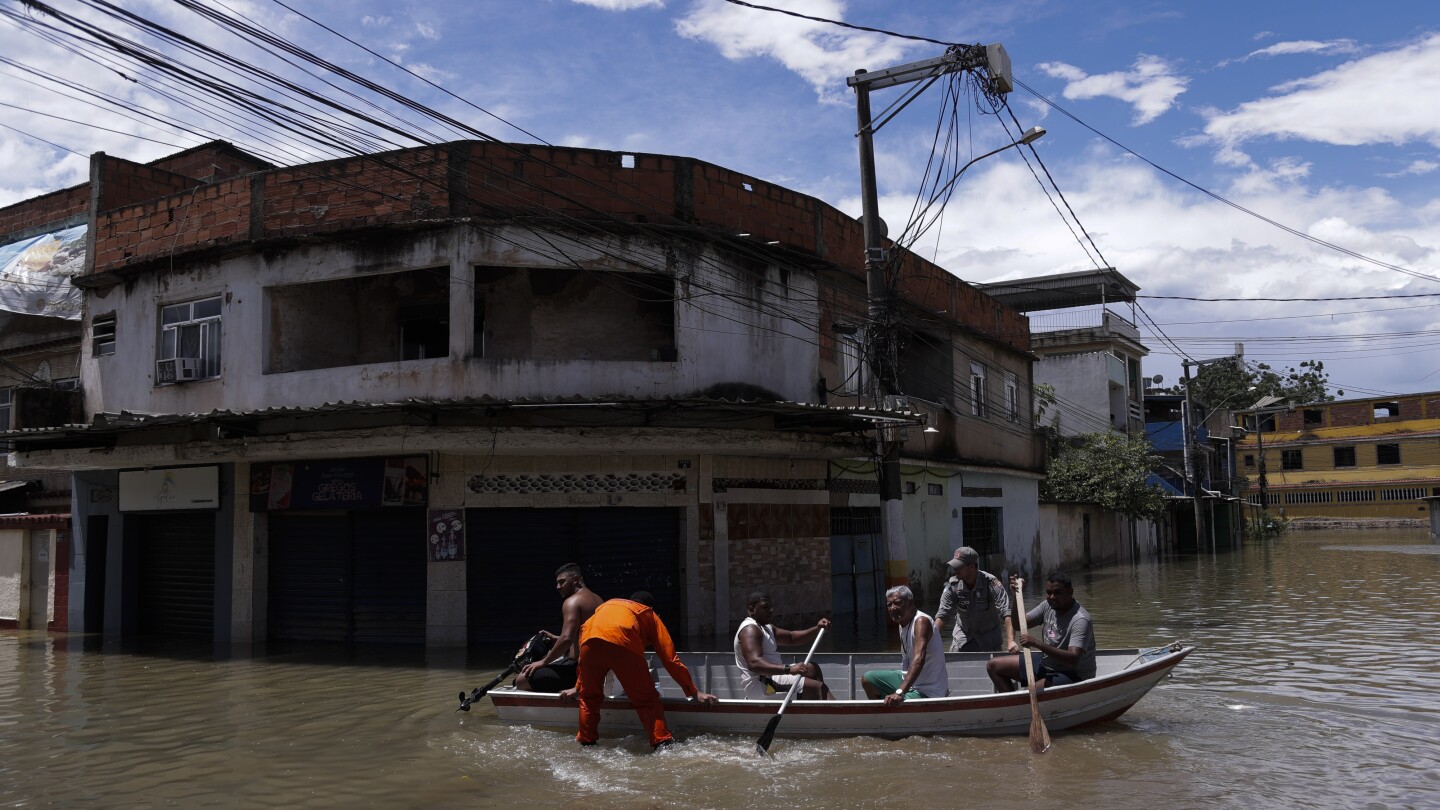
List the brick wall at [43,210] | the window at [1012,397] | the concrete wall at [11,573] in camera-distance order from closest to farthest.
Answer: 1. the concrete wall at [11,573]
2. the brick wall at [43,210]
3. the window at [1012,397]

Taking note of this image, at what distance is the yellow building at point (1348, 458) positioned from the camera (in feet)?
192

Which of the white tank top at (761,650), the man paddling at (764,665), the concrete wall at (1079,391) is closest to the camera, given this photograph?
the man paddling at (764,665)

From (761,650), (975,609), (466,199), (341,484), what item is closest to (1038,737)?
(975,609)

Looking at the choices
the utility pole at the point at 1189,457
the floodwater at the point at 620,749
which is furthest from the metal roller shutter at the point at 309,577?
the utility pole at the point at 1189,457

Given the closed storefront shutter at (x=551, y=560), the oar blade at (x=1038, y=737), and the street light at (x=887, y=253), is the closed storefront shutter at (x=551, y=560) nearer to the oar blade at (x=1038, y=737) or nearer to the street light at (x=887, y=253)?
the street light at (x=887, y=253)

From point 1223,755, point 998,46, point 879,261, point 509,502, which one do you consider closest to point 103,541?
point 509,502

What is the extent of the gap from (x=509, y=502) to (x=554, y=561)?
110cm

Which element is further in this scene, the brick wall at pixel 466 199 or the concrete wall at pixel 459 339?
the brick wall at pixel 466 199

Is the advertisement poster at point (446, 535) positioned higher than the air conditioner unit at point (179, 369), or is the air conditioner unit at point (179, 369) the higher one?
the air conditioner unit at point (179, 369)

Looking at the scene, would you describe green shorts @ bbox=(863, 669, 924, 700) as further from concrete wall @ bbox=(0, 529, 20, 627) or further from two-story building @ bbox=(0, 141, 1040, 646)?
concrete wall @ bbox=(0, 529, 20, 627)

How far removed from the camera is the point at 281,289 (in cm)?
1627

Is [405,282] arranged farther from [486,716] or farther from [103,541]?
[486,716]

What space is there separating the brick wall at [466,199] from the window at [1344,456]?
55280 millimetres

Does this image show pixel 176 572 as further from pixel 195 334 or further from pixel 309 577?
pixel 195 334
